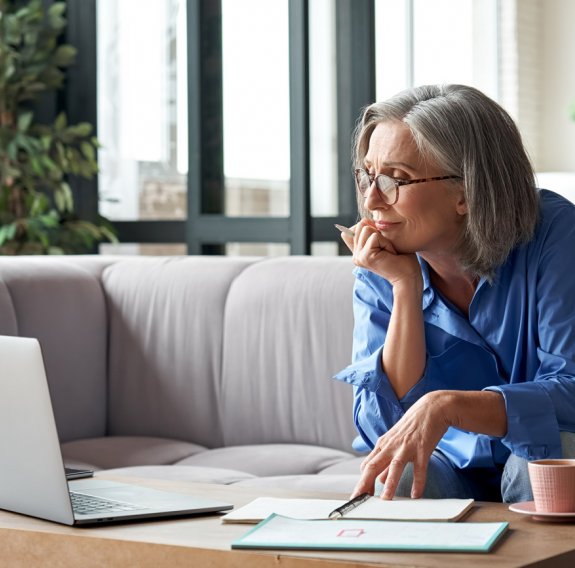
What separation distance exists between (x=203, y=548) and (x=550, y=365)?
71cm

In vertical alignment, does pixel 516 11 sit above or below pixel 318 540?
above

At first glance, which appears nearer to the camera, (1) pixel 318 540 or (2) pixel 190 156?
(1) pixel 318 540

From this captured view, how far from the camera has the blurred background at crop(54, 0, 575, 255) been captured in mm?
4137

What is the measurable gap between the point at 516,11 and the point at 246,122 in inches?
149

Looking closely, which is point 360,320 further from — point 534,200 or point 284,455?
point 284,455

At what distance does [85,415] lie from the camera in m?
3.21

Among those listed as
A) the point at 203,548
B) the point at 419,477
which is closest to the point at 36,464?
the point at 203,548

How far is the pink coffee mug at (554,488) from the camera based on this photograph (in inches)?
53.6

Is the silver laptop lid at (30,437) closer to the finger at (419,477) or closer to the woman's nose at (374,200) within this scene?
the finger at (419,477)

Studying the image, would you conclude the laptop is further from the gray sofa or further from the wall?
the wall

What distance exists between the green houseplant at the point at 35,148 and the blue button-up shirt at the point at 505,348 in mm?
2643

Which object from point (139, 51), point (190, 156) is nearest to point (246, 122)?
point (190, 156)

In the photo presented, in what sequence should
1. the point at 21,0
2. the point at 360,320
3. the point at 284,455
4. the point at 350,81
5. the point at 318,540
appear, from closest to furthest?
the point at 318,540, the point at 360,320, the point at 284,455, the point at 350,81, the point at 21,0

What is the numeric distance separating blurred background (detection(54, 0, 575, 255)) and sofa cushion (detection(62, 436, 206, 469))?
118 cm
